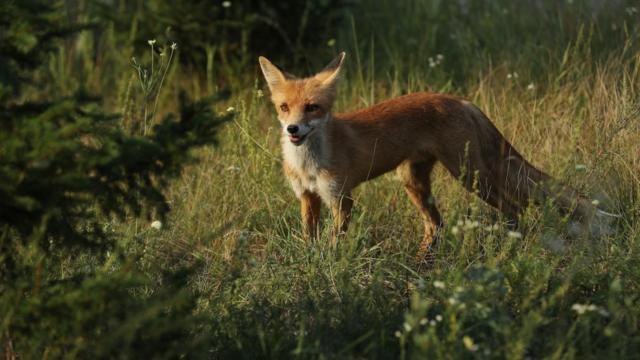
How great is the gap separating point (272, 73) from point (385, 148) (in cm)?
95

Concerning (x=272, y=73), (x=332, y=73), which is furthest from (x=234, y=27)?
(x=332, y=73)

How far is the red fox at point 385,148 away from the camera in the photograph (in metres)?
5.82

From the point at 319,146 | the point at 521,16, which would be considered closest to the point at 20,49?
the point at 319,146

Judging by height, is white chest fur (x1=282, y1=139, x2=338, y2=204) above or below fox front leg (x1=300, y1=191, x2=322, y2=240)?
above

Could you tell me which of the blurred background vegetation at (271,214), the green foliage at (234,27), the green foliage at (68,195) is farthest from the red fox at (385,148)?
the green foliage at (234,27)

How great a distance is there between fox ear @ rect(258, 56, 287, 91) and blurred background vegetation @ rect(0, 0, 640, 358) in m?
0.37

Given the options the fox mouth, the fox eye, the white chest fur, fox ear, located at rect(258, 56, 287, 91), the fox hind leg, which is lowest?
the fox hind leg

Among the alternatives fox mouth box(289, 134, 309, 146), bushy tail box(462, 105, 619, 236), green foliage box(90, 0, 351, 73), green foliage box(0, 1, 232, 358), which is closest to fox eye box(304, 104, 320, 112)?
fox mouth box(289, 134, 309, 146)

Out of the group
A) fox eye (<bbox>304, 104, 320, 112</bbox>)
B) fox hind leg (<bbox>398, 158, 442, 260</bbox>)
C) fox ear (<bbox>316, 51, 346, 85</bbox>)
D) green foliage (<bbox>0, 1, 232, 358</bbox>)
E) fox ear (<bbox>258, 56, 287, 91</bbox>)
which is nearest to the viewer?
green foliage (<bbox>0, 1, 232, 358</bbox>)

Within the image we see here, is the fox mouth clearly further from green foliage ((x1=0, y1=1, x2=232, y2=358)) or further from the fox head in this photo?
green foliage ((x1=0, y1=1, x2=232, y2=358))

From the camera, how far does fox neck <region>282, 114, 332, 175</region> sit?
19.1 feet

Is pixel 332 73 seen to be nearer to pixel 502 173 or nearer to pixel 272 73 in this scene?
pixel 272 73

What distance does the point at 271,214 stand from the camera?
231 inches

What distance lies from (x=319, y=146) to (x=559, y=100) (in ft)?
8.18
